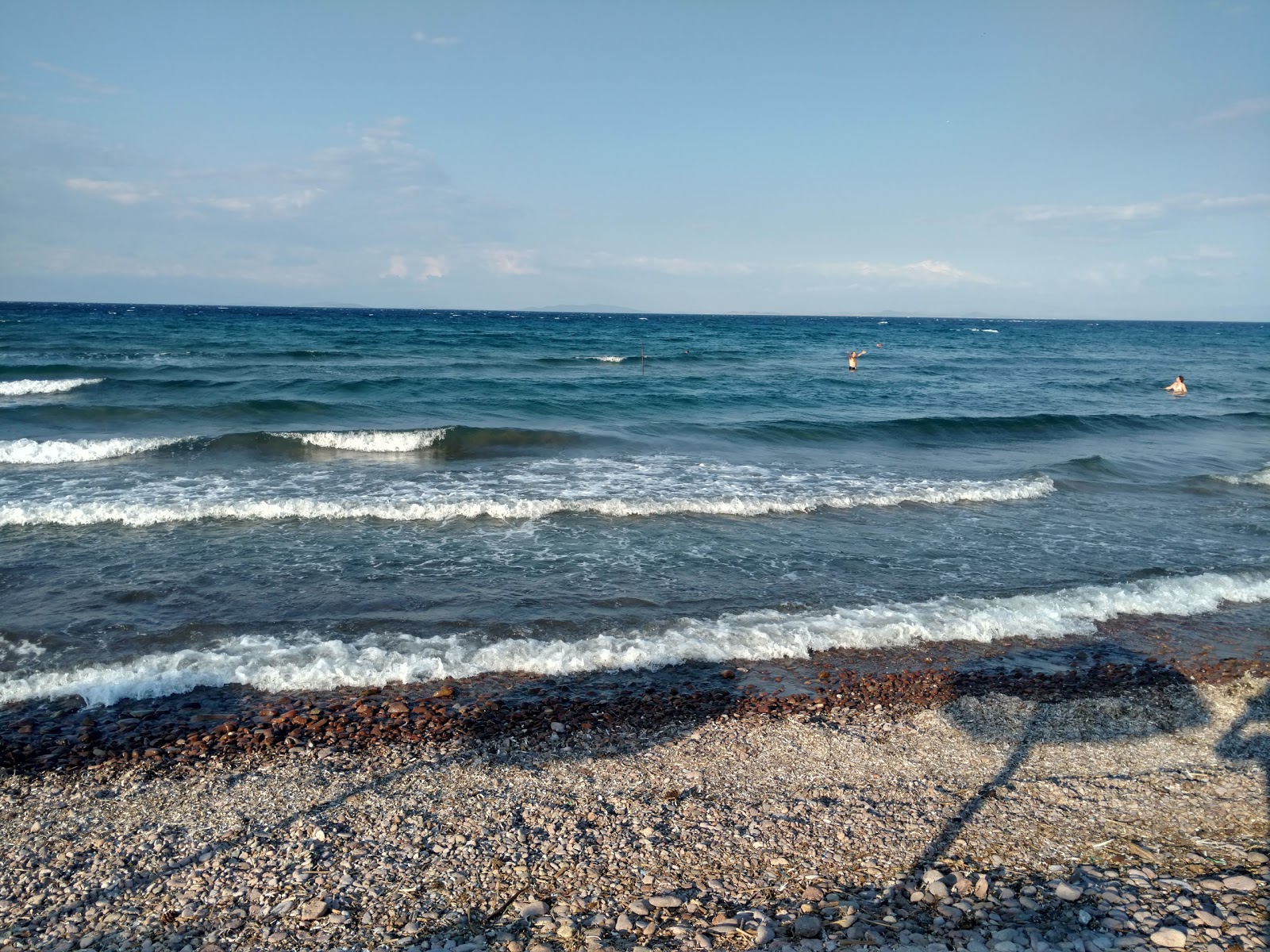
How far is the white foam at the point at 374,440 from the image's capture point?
19.5 metres

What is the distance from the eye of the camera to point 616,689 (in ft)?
25.0

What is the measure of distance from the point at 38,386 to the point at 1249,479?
119 ft

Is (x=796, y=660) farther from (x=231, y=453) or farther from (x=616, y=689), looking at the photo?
(x=231, y=453)

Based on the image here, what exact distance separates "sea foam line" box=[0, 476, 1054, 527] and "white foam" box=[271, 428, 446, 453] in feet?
18.4

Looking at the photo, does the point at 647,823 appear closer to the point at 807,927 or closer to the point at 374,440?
the point at 807,927

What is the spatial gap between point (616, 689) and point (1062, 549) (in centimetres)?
853

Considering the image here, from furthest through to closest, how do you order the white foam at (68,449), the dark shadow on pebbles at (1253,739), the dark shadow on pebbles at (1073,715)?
1. the white foam at (68,449)
2. the dark shadow on pebbles at (1073,715)
3. the dark shadow on pebbles at (1253,739)

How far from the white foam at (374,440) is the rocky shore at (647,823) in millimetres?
13047

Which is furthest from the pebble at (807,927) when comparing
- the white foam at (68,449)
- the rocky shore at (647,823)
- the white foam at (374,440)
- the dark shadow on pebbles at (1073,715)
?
the white foam at (68,449)

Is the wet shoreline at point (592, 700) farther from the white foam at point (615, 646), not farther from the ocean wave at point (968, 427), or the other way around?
the ocean wave at point (968, 427)

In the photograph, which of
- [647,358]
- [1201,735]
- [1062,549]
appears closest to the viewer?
[1201,735]

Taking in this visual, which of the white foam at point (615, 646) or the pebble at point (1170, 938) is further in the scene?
the white foam at point (615, 646)

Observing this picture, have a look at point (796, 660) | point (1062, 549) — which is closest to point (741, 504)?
point (1062, 549)

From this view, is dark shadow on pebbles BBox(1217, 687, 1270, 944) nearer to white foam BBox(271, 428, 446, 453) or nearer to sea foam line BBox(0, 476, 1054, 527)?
sea foam line BBox(0, 476, 1054, 527)
